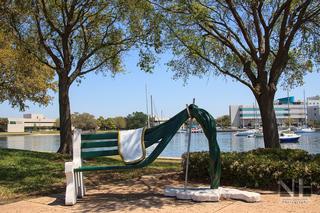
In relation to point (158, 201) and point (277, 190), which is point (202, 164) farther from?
point (158, 201)

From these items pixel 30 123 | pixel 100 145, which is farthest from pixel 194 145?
pixel 30 123

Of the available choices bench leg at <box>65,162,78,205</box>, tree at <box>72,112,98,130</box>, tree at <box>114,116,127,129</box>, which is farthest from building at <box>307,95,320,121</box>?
bench leg at <box>65,162,78,205</box>

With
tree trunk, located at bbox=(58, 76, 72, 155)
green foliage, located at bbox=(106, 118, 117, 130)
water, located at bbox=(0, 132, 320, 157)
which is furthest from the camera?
green foliage, located at bbox=(106, 118, 117, 130)

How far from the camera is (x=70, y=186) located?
484 cm

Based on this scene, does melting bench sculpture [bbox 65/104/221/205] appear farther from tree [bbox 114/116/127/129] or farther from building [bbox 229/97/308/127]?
tree [bbox 114/116/127/129]

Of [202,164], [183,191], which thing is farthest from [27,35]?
[183,191]

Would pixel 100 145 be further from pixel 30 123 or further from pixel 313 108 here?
pixel 313 108

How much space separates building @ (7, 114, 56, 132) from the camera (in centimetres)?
9538

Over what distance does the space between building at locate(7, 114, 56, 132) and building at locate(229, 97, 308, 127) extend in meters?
73.3

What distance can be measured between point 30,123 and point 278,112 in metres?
93.8

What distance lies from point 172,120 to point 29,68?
13949 mm

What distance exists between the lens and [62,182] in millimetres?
6617

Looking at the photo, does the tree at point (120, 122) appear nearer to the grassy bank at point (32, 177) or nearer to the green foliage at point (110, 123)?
the green foliage at point (110, 123)

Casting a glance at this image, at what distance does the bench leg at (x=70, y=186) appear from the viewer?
4.72 metres
